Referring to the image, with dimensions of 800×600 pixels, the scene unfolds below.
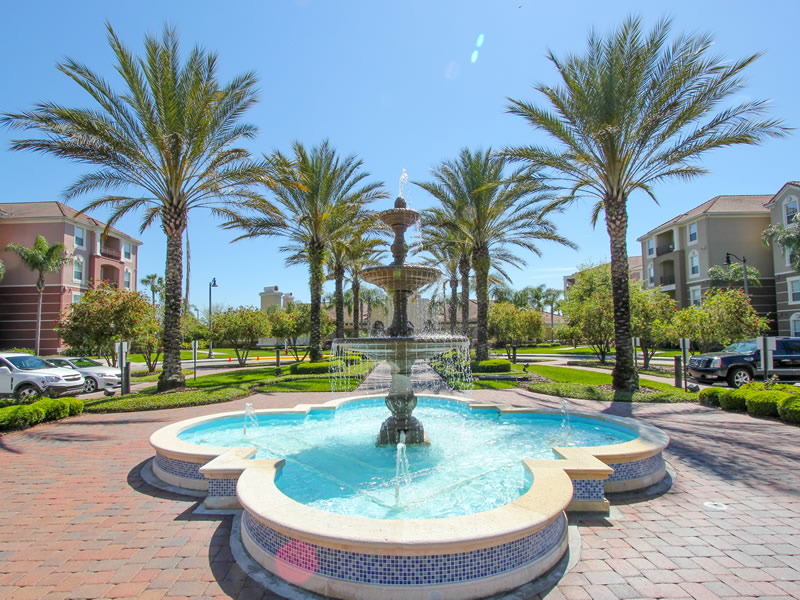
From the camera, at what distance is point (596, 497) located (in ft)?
16.2

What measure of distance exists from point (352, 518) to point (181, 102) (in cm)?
1437

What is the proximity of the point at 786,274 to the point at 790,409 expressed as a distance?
29529 millimetres

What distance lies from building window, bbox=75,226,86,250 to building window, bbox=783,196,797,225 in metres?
54.3

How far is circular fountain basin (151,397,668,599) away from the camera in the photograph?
3223 mm

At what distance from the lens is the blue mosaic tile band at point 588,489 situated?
4.94m

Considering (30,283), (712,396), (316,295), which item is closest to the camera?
(712,396)

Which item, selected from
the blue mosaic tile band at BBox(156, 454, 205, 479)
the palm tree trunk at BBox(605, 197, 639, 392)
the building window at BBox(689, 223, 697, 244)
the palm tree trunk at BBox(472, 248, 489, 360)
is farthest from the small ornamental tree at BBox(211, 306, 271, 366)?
the building window at BBox(689, 223, 697, 244)

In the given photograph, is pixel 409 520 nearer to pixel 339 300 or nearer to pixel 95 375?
pixel 95 375

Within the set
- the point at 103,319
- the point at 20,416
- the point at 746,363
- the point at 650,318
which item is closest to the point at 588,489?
the point at 20,416

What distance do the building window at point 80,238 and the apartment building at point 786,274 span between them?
5390 cm

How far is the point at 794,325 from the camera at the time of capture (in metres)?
30.2

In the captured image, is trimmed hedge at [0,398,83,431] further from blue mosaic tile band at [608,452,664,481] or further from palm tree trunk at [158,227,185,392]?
blue mosaic tile band at [608,452,664,481]

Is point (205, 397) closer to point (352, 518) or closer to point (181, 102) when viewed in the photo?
point (181, 102)

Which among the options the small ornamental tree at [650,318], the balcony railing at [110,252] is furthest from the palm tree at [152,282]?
the small ornamental tree at [650,318]
